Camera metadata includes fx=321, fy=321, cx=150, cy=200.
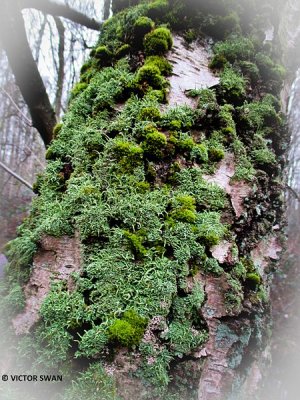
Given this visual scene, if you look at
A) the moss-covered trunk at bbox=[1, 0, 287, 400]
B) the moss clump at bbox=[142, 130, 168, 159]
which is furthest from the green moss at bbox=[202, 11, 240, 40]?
the moss clump at bbox=[142, 130, 168, 159]

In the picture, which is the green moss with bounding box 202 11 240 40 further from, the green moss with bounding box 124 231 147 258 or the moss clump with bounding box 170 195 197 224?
the green moss with bounding box 124 231 147 258

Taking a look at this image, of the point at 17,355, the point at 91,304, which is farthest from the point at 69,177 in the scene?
the point at 17,355

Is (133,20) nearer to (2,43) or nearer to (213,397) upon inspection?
(2,43)

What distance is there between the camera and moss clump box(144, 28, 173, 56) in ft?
5.00

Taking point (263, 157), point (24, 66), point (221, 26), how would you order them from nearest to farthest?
point (263, 157) → point (221, 26) → point (24, 66)

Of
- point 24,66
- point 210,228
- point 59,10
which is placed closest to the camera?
point 210,228

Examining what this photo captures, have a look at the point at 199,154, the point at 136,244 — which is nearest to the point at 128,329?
the point at 136,244

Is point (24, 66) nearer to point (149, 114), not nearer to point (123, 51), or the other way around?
point (123, 51)

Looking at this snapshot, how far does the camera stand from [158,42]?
1.53 m

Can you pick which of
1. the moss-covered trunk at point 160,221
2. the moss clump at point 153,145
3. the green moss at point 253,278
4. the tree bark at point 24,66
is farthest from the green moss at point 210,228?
the tree bark at point 24,66

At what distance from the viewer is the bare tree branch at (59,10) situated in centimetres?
249

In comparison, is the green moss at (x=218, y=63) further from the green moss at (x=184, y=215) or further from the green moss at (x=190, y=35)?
the green moss at (x=184, y=215)

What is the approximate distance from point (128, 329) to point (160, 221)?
1.28 ft

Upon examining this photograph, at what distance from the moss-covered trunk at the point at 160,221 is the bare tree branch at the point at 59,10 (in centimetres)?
119
